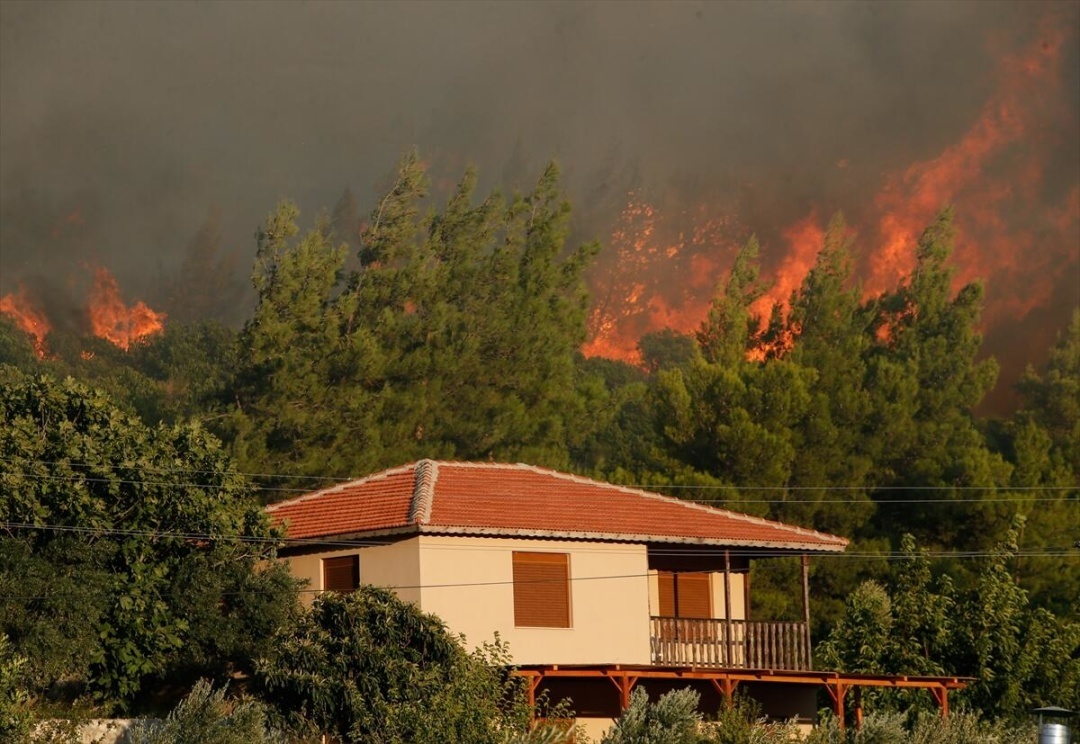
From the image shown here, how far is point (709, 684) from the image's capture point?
38.2 m

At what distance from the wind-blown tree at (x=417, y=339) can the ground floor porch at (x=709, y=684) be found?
15.6 meters

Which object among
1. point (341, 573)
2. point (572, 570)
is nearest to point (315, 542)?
point (341, 573)

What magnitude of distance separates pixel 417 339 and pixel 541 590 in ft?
68.1

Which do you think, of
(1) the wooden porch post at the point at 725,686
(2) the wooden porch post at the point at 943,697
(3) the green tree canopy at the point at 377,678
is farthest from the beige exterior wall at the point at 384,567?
(2) the wooden porch post at the point at 943,697

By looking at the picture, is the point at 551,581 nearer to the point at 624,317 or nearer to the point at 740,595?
the point at 740,595

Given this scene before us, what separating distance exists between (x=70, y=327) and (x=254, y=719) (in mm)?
85416

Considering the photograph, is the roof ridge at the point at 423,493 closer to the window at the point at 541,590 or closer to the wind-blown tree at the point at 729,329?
the window at the point at 541,590

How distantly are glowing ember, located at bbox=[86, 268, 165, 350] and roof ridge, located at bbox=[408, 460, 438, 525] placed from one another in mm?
69487

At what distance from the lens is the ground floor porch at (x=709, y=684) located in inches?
1342

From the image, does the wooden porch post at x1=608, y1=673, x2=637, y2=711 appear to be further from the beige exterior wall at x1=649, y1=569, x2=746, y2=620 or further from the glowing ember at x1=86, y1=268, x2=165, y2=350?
the glowing ember at x1=86, y1=268, x2=165, y2=350

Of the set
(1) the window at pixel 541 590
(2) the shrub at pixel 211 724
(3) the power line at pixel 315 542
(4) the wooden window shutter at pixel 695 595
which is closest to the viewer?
(2) the shrub at pixel 211 724

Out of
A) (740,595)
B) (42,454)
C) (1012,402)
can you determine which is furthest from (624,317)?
(42,454)

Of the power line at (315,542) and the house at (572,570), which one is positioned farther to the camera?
the house at (572,570)

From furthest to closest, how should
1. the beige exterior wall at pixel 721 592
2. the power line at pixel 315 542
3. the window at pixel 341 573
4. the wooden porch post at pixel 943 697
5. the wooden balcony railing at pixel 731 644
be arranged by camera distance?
the beige exterior wall at pixel 721 592
the wooden porch post at pixel 943 697
the wooden balcony railing at pixel 731 644
the window at pixel 341 573
the power line at pixel 315 542
